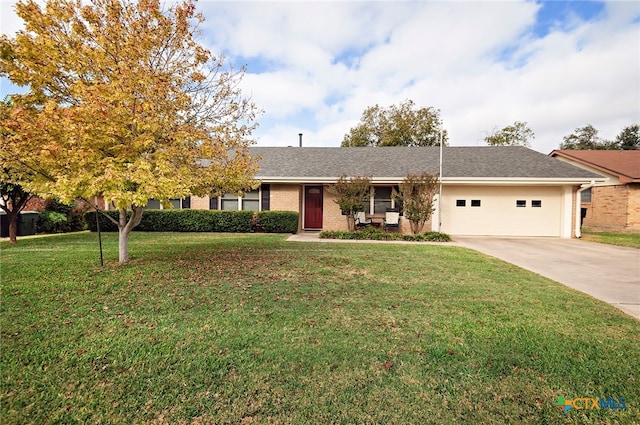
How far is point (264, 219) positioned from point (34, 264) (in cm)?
767

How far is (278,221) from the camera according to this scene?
1298 cm

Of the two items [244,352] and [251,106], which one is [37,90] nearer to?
[251,106]

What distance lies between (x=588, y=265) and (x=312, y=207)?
33.3 feet

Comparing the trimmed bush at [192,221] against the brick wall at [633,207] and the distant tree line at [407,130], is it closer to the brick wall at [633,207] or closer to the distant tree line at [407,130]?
the distant tree line at [407,130]

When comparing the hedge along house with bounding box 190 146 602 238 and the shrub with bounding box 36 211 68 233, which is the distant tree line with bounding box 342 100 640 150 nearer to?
the hedge along house with bounding box 190 146 602 238

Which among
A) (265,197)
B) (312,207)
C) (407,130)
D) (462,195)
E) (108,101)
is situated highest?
(407,130)

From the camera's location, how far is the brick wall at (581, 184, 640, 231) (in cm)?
1566

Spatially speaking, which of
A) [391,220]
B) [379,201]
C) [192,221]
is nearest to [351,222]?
[391,220]

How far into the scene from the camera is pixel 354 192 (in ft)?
40.7

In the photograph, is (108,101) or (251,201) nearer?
(108,101)

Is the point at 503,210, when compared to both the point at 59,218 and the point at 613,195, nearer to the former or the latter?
the point at 613,195

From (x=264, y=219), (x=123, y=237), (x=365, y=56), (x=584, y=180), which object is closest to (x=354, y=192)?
(x=264, y=219)

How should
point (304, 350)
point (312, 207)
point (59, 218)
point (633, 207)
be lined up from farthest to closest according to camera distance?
point (633, 207), point (312, 207), point (59, 218), point (304, 350)

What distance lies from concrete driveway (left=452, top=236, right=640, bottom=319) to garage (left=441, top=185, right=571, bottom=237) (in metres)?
2.63
